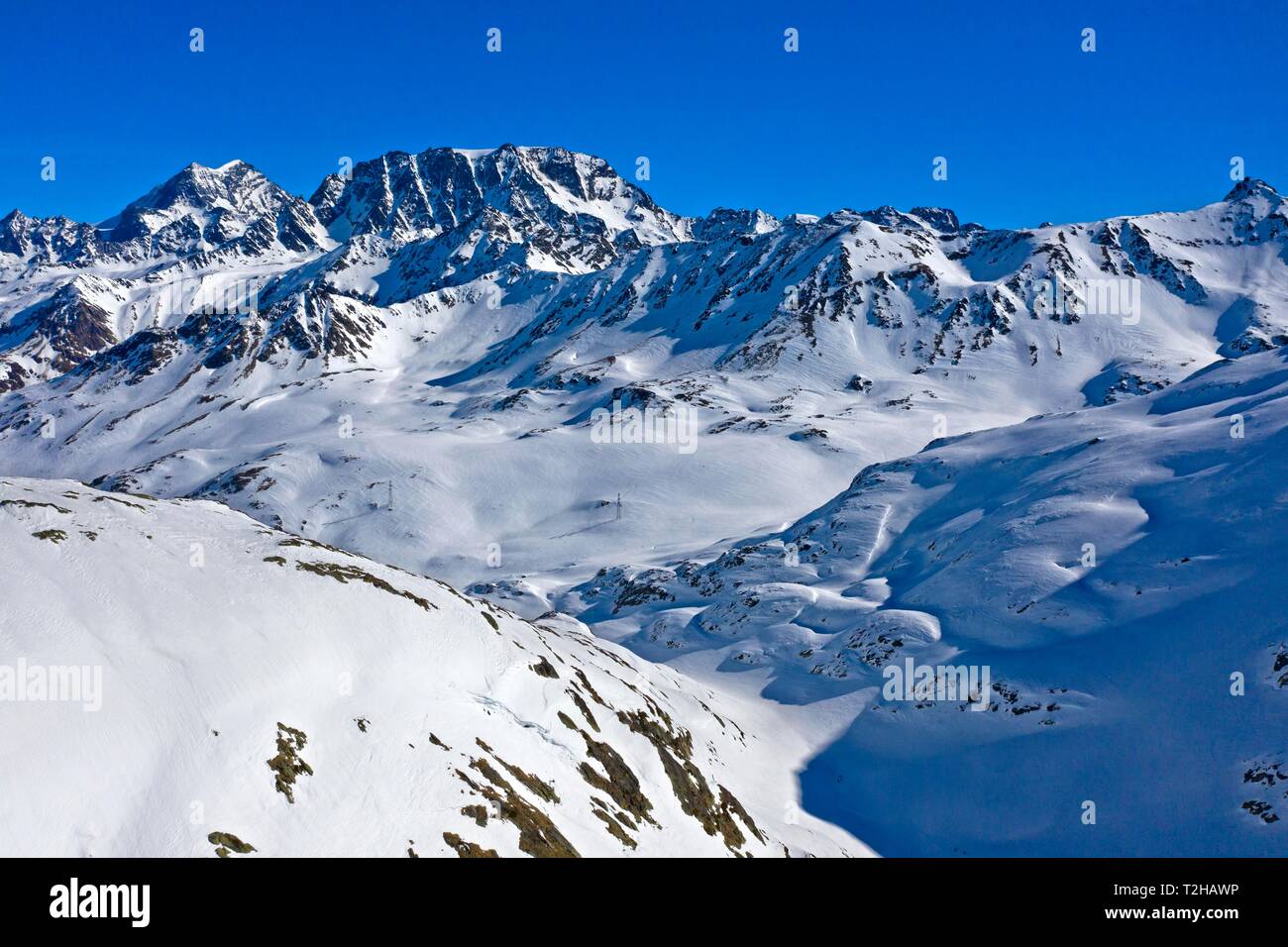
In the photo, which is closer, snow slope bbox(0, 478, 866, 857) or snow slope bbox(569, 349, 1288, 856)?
snow slope bbox(0, 478, 866, 857)

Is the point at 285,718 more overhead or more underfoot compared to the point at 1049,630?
more underfoot

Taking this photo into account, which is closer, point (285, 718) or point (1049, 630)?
point (285, 718)

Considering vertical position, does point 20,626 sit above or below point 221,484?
below

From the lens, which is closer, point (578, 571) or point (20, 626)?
point (20, 626)

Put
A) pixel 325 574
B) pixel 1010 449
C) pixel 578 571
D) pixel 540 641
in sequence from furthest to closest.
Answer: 1. pixel 578 571
2. pixel 1010 449
3. pixel 540 641
4. pixel 325 574

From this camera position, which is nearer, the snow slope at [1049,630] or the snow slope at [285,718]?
the snow slope at [285,718]
